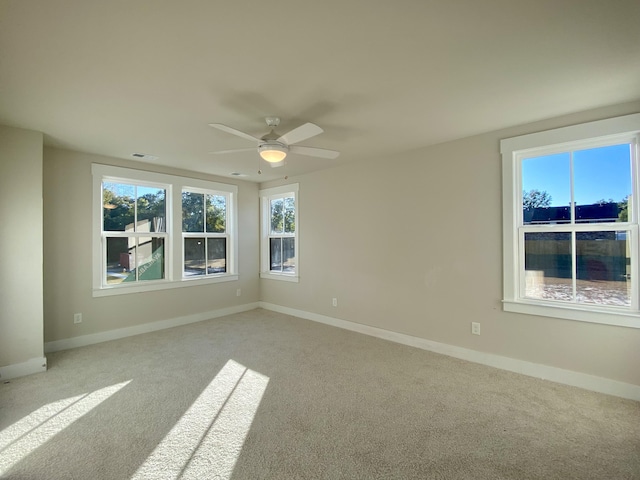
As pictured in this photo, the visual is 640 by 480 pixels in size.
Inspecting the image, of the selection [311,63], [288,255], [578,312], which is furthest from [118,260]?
[578,312]

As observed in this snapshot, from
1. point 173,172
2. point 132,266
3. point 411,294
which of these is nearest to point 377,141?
point 411,294

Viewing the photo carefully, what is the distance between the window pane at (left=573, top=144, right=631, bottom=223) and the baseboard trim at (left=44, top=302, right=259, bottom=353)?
5.02 m

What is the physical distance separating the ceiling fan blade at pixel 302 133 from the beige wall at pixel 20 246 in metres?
2.64

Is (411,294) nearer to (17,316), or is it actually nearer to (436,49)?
(436,49)

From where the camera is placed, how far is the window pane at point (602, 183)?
2.68 metres

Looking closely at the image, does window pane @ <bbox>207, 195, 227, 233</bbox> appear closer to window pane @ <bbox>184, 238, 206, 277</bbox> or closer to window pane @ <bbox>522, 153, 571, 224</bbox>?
window pane @ <bbox>184, 238, 206, 277</bbox>

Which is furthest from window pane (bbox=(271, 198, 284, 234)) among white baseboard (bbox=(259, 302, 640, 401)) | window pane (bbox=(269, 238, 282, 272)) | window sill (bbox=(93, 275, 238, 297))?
white baseboard (bbox=(259, 302, 640, 401))

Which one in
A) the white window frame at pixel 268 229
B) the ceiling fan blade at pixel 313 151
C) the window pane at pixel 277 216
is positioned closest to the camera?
the ceiling fan blade at pixel 313 151

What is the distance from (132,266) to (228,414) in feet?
9.95

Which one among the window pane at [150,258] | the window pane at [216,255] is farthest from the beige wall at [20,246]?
the window pane at [216,255]

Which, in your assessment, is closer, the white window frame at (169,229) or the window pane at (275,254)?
the white window frame at (169,229)

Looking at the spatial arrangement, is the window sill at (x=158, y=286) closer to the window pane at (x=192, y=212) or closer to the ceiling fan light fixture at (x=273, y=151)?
the window pane at (x=192, y=212)

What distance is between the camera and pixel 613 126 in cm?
262

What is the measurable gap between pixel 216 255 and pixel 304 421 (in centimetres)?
374
